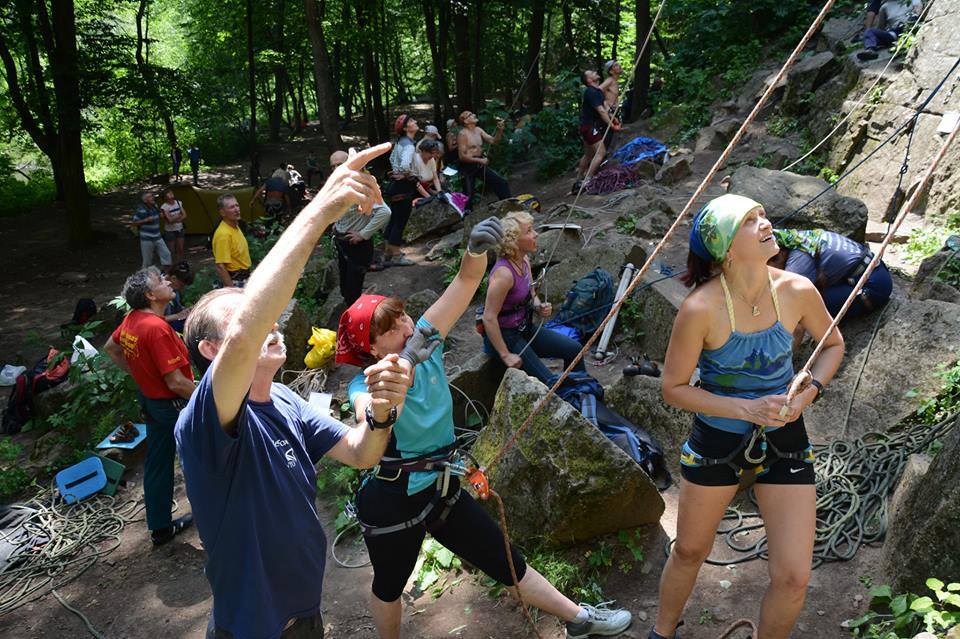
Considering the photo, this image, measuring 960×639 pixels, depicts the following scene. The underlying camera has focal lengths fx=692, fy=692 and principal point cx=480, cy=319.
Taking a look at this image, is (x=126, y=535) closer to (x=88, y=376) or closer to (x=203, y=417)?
(x=88, y=376)

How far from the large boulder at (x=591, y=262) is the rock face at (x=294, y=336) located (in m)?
2.71

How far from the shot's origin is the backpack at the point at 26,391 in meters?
7.88

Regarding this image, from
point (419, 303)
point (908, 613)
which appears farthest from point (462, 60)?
point (908, 613)

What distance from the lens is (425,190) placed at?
34.5ft

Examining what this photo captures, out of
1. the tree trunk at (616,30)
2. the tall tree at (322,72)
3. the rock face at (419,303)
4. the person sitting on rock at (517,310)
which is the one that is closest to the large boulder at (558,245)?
the rock face at (419,303)

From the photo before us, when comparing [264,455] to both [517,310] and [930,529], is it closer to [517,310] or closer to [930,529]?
[930,529]

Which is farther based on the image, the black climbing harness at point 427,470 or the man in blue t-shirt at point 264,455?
the black climbing harness at point 427,470

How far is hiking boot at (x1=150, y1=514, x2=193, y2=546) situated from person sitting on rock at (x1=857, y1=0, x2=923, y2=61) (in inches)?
428

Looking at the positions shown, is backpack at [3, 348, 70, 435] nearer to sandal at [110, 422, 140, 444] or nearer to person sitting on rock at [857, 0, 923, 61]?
sandal at [110, 422, 140, 444]

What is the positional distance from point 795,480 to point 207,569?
213 cm

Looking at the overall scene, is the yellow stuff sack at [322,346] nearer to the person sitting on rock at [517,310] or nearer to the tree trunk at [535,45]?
the person sitting on rock at [517,310]

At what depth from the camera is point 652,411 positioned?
488cm

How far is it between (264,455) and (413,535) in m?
1.03

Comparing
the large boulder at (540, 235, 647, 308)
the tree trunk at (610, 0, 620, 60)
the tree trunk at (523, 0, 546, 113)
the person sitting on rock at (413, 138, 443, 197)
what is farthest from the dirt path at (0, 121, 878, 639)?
the tree trunk at (610, 0, 620, 60)
